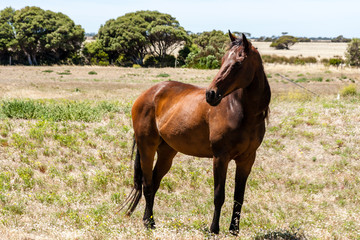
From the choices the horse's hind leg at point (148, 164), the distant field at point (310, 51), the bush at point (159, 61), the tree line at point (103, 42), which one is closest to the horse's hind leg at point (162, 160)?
the horse's hind leg at point (148, 164)

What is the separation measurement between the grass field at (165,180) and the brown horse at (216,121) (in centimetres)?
78

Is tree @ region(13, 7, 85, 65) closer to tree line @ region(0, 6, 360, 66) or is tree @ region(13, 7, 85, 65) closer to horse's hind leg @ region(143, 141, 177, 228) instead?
tree line @ region(0, 6, 360, 66)

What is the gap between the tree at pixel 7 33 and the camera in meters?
46.4

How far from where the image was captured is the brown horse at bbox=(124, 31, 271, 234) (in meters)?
4.09

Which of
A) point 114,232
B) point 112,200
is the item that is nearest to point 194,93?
point 114,232

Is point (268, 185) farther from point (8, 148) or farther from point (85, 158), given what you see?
point (8, 148)

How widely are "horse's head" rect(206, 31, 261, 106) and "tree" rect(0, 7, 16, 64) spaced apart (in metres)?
48.3

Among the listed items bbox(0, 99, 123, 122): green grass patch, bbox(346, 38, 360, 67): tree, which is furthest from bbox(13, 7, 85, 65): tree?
bbox(0, 99, 123, 122): green grass patch

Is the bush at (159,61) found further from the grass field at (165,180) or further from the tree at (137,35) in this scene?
the grass field at (165,180)

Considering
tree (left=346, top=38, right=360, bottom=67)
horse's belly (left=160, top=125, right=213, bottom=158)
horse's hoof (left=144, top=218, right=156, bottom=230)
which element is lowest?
horse's hoof (left=144, top=218, right=156, bottom=230)

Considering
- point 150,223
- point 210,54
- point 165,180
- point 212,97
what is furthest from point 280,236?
point 210,54

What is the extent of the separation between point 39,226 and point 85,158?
379 centimetres

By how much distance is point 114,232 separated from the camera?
4.90 meters

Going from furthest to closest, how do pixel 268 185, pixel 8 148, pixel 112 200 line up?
pixel 8 148
pixel 268 185
pixel 112 200
